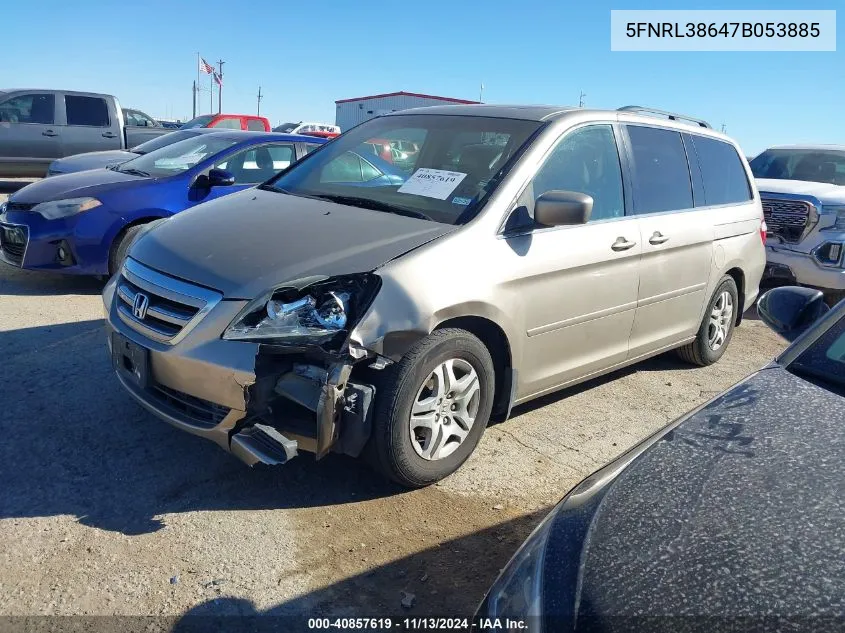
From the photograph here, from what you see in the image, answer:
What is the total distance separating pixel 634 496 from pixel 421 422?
1.48m

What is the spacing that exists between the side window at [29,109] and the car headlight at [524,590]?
1363 cm

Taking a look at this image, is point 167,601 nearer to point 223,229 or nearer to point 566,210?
point 223,229

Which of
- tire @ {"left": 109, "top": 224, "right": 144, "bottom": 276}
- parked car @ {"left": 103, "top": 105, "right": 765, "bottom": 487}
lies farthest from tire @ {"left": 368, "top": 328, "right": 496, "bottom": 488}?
tire @ {"left": 109, "top": 224, "right": 144, "bottom": 276}

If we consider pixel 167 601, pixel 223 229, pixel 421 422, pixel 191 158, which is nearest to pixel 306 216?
pixel 223 229

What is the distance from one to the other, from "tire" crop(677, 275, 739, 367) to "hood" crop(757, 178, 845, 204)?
282 cm

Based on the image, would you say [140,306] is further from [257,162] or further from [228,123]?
[228,123]

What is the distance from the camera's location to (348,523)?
3066mm

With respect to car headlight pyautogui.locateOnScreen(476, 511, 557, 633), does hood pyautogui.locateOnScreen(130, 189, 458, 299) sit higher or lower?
higher

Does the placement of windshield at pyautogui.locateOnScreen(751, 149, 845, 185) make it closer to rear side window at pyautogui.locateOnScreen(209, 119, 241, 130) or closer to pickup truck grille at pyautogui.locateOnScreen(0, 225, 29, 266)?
pickup truck grille at pyautogui.locateOnScreen(0, 225, 29, 266)

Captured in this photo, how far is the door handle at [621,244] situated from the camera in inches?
160

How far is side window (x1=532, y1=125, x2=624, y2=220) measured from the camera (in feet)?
12.6

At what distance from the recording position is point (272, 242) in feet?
10.9

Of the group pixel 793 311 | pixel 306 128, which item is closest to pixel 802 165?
pixel 793 311

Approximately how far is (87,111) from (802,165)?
11779 mm
